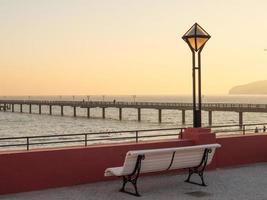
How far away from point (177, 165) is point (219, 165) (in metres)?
2.47

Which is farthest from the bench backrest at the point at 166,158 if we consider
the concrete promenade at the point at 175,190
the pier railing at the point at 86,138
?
the pier railing at the point at 86,138

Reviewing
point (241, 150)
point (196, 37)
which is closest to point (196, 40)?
point (196, 37)

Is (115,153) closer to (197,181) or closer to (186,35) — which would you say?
(197,181)

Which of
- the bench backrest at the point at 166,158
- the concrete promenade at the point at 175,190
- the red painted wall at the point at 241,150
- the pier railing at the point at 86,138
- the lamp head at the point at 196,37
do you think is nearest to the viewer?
the concrete promenade at the point at 175,190

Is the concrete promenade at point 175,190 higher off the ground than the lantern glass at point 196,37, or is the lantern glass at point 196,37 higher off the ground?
the lantern glass at point 196,37

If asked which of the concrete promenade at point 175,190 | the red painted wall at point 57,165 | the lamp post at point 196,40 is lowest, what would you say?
the concrete promenade at point 175,190

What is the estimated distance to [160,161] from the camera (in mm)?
8414

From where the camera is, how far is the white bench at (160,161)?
801 cm

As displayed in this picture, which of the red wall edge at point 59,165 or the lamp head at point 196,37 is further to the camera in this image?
the lamp head at point 196,37

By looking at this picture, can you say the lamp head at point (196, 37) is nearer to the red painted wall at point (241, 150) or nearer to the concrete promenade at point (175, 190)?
the red painted wall at point (241, 150)

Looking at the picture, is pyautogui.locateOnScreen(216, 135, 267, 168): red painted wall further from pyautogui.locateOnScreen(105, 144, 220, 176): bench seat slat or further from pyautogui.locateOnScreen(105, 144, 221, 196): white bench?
pyautogui.locateOnScreen(105, 144, 220, 176): bench seat slat

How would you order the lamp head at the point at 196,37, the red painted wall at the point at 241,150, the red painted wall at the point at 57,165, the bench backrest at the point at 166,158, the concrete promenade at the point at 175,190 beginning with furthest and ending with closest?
the red painted wall at the point at 241,150 → the lamp head at the point at 196,37 → the red painted wall at the point at 57,165 → the bench backrest at the point at 166,158 → the concrete promenade at the point at 175,190

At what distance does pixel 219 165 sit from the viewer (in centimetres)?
1085

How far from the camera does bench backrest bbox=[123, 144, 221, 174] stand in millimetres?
7996
